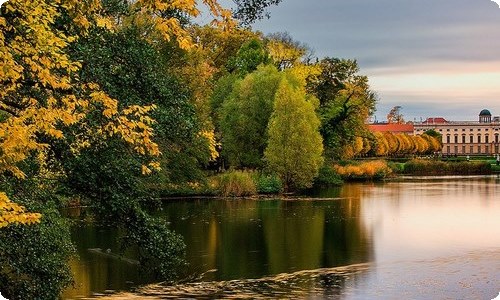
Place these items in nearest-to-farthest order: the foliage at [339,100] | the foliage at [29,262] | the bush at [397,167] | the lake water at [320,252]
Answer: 1. the foliage at [29,262]
2. the lake water at [320,252]
3. the foliage at [339,100]
4. the bush at [397,167]

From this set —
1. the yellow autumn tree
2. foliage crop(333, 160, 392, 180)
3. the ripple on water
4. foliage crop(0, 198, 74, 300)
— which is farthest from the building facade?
the yellow autumn tree

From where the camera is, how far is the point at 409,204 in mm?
27375

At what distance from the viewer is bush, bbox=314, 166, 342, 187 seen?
36.7 metres

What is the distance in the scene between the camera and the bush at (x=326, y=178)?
120 feet

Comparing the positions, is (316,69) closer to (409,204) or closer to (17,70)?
(409,204)

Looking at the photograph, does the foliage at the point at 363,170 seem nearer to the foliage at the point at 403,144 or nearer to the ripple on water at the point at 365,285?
the foliage at the point at 403,144

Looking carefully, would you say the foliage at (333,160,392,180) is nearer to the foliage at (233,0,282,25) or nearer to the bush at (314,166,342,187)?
the bush at (314,166,342,187)

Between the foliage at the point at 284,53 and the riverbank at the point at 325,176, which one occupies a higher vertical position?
the foliage at the point at 284,53

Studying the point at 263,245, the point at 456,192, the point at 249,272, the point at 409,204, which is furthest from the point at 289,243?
the point at 456,192

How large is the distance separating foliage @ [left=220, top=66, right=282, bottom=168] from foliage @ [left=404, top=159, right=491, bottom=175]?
64.9ft

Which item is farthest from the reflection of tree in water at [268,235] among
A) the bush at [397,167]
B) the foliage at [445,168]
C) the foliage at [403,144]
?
the foliage at [403,144]

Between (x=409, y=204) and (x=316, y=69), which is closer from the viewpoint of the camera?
(x=409, y=204)

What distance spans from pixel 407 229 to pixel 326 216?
10.3 feet

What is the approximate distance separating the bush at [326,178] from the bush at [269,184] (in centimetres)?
481
